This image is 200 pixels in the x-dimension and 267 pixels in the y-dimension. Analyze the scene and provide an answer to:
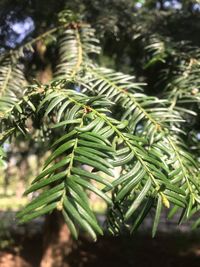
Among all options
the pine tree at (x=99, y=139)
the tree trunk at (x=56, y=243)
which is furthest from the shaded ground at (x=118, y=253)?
the pine tree at (x=99, y=139)

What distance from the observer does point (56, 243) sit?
7.00 ft

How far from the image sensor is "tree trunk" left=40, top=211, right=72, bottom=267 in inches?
81.9

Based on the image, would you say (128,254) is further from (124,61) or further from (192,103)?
(192,103)

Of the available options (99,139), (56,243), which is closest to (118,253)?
(56,243)

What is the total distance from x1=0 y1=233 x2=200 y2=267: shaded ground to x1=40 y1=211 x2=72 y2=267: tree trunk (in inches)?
41.4

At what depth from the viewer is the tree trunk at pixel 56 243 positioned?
6.82 feet

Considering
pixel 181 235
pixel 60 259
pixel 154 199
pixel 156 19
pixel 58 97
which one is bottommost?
pixel 181 235

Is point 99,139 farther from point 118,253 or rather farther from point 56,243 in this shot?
point 118,253

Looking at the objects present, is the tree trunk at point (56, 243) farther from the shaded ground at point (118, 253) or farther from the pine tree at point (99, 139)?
the pine tree at point (99, 139)

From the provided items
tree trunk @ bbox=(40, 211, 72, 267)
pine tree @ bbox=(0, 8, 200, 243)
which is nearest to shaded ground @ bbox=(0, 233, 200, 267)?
tree trunk @ bbox=(40, 211, 72, 267)

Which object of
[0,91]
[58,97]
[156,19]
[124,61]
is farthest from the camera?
[124,61]

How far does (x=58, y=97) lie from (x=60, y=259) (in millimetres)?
1663

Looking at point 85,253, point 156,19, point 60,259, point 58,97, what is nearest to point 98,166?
point 58,97

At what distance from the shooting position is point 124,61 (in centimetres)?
147
